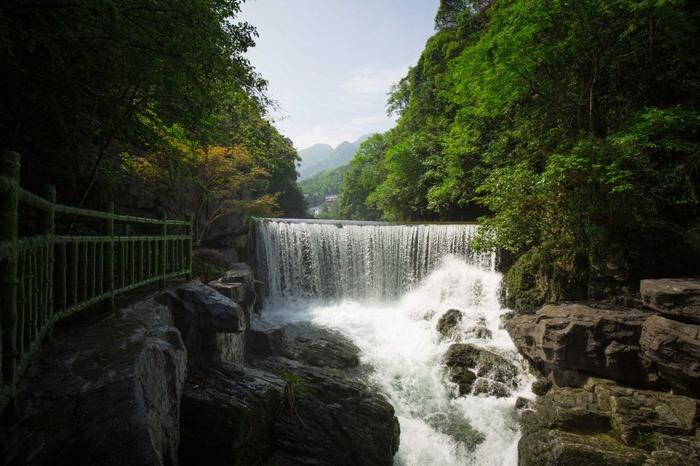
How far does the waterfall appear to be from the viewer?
1332cm

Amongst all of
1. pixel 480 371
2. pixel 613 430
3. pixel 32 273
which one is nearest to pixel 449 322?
pixel 480 371

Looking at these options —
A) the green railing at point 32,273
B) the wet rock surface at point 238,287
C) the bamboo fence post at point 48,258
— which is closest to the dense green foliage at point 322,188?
the wet rock surface at point 238,287

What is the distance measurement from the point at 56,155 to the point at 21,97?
0.89m

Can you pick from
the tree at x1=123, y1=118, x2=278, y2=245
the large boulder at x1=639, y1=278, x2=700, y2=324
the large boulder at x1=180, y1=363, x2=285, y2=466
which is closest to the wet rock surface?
the tree at x1=123, y1=118, x2=278, y2=245

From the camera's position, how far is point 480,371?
23.6 ft

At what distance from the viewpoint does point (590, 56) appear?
8.27 m

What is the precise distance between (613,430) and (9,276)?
291 inches

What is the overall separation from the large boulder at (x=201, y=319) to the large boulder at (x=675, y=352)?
22.7 ft

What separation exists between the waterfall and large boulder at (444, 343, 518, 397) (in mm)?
5373

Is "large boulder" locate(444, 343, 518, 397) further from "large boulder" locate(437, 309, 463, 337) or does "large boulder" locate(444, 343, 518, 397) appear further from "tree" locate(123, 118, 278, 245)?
"tree" locate(123, 118, 278, 245)

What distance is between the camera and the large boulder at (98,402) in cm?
190

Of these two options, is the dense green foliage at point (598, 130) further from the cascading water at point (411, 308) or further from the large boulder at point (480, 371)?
the large boulder at point (480, 371)

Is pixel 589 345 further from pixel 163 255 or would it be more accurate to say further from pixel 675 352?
pixel 163 255

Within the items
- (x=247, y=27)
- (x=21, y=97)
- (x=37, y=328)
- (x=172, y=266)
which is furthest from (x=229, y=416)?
(x=247, y=27)
